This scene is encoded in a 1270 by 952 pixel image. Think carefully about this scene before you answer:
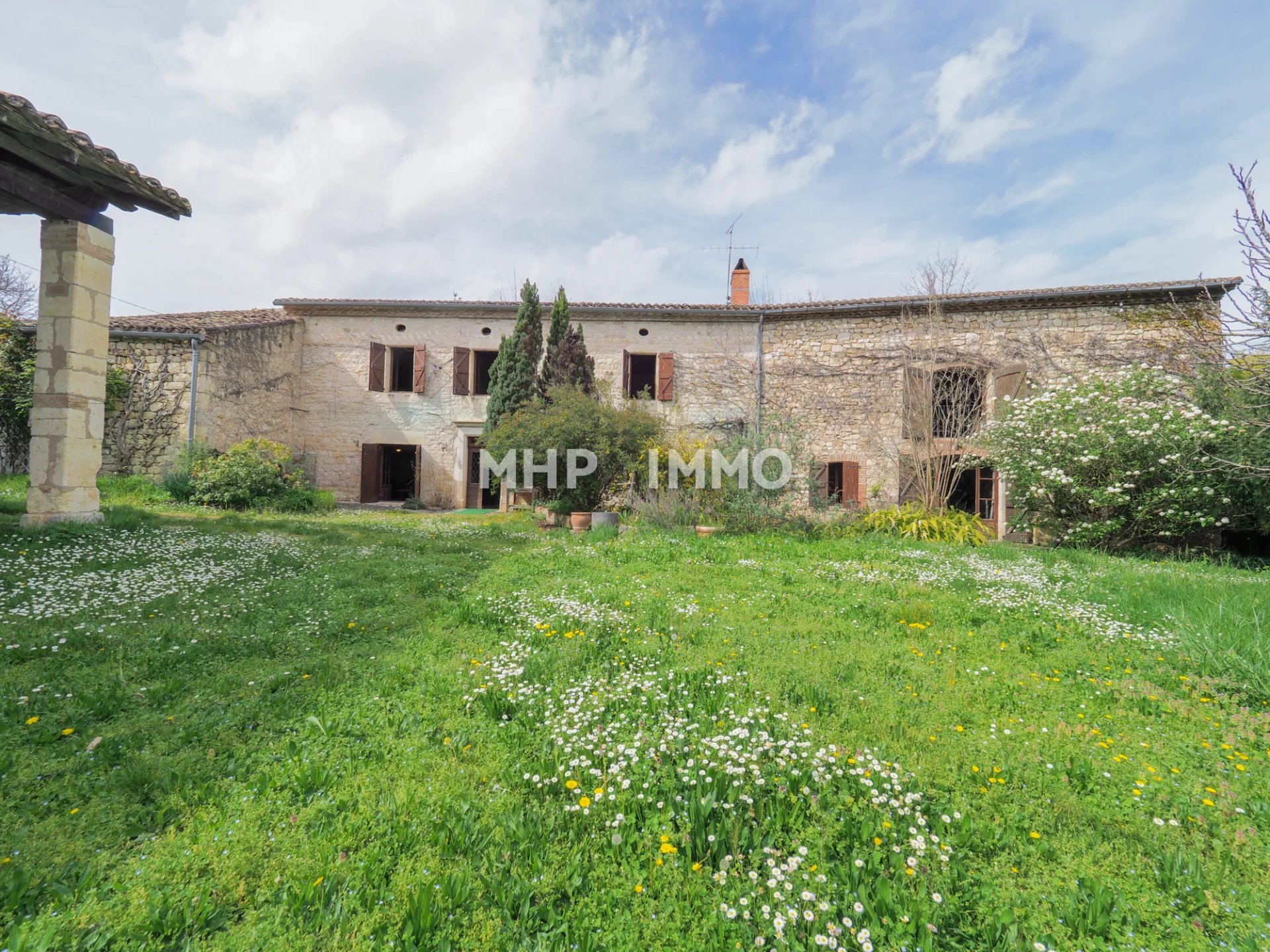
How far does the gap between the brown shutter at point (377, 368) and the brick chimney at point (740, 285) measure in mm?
9699

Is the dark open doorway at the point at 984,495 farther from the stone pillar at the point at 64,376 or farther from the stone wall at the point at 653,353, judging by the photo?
the stone pillar at the point at 64,376

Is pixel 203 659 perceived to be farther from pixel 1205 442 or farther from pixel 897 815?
pixel 1205 442

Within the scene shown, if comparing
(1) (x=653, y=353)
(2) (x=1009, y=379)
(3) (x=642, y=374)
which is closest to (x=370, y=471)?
(3) (x=642, y=374)

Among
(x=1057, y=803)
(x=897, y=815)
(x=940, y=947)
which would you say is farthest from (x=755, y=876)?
(x=1057, y=803)

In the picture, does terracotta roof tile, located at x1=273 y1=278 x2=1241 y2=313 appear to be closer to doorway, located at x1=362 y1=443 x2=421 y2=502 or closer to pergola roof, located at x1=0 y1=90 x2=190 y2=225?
doorway, located at x1=362 y1=443 x2=421 y2=502

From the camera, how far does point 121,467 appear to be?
11.2 m

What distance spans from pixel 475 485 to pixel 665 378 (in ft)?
19.4

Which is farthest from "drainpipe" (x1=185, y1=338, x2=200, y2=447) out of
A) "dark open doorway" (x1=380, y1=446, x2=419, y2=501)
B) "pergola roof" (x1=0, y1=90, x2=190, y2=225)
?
"pergola roof" (x1=0, y1=90, x2=190, y2=225)

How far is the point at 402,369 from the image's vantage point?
15383 millimetres

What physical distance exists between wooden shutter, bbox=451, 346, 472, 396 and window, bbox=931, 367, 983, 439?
11160 millimetres

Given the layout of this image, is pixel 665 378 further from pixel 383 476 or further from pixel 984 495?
→ pixel 383 476

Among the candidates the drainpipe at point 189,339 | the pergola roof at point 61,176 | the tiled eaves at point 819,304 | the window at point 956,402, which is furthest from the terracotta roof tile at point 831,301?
the pergola roof at point 61,176

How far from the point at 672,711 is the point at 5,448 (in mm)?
15612

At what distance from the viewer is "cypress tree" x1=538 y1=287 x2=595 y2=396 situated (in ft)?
42.3
